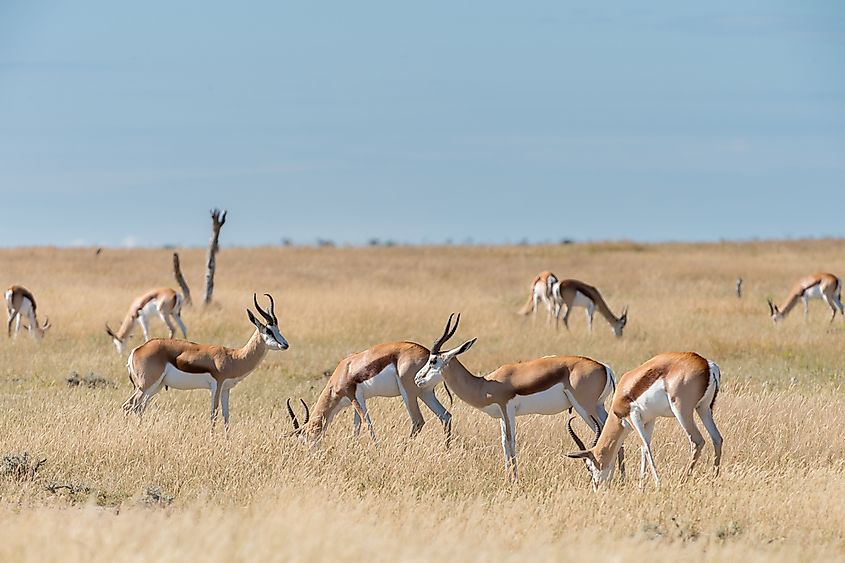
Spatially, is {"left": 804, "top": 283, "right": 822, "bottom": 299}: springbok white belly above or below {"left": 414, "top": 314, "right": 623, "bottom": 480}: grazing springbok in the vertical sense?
above

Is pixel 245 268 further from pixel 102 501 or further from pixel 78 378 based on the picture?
pixel 102 501

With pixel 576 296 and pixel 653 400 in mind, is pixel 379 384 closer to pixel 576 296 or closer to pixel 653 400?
pixel 653 400

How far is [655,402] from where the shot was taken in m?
8.86

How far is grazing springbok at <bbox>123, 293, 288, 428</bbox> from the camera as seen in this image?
1142 cm

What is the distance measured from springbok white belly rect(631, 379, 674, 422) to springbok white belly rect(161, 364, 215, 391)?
4.67 m

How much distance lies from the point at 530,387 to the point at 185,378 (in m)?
3.93

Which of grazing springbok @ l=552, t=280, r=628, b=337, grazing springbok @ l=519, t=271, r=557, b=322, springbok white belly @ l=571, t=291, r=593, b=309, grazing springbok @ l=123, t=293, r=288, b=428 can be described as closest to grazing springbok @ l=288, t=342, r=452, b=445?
grazing springbok @ l=123, t=293, r=288, b=428

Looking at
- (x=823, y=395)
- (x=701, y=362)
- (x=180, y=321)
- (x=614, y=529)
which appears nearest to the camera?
(x=614, y=529)

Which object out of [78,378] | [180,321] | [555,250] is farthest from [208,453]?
[555,250]

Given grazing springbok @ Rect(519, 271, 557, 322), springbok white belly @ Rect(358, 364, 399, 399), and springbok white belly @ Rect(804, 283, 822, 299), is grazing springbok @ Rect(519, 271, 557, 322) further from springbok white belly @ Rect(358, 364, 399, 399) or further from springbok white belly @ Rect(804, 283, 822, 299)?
springbok white belly @ Rect(358, 364, 399, 399)

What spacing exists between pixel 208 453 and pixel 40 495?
1.66 m

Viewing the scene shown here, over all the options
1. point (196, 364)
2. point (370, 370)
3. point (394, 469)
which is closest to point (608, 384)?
point (394, 469)

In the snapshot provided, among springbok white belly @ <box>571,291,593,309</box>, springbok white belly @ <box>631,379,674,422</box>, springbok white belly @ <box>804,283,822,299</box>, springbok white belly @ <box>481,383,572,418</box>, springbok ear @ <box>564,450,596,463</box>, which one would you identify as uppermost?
springbok white belly @ <box>804,283,822,299</box>

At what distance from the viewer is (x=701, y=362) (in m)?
8.84
